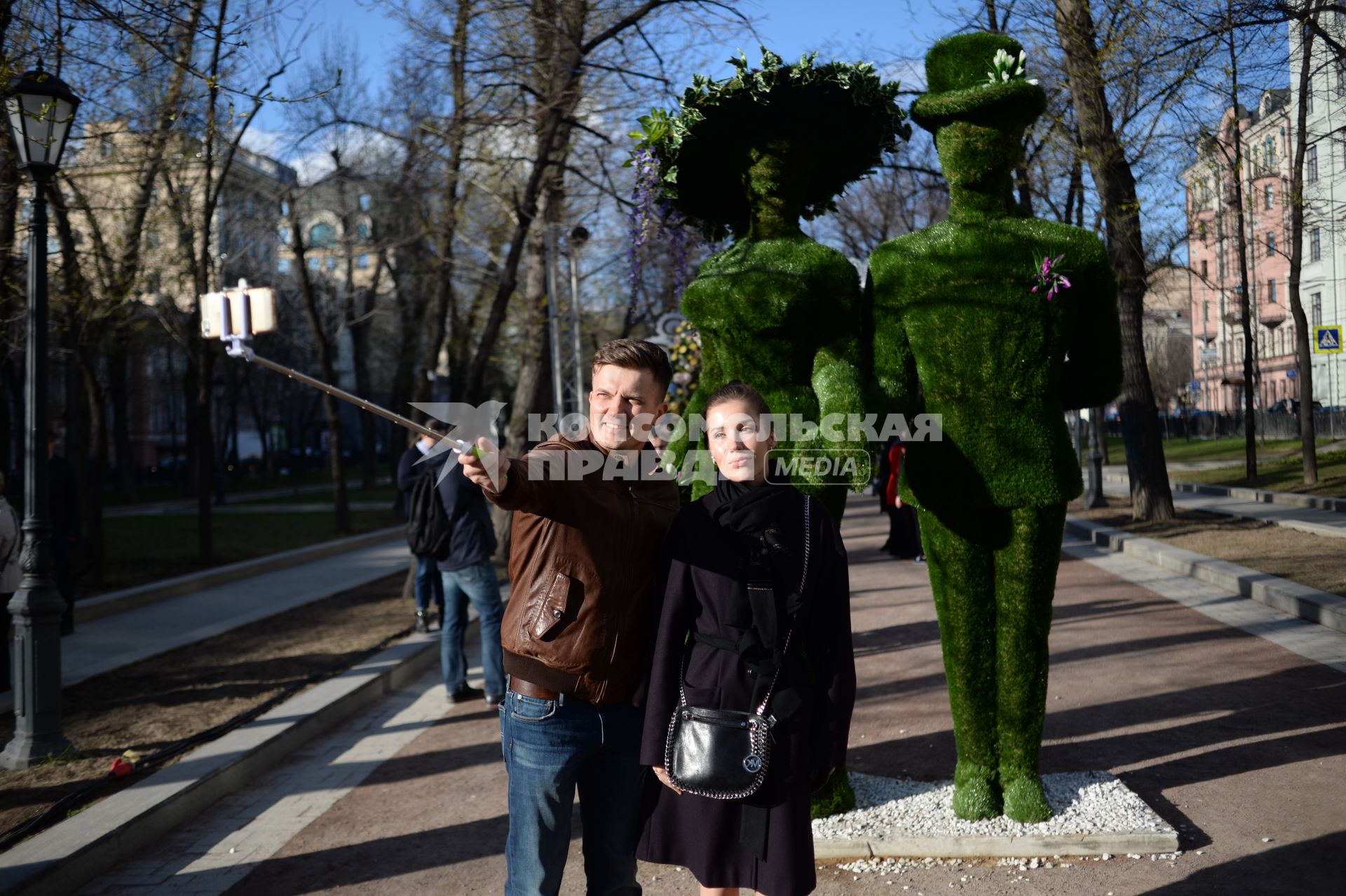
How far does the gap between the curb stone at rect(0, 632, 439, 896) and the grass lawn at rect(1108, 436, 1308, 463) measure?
22.0 metres

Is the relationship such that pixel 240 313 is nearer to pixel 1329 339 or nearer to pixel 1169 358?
pixel 1329 339

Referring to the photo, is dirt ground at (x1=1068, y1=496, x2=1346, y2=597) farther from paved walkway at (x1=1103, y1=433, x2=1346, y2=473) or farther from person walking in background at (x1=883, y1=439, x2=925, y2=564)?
paved walkway at (x1=1103, y1=433, x2=1346, y2=473)

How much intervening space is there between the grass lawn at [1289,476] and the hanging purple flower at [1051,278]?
15.9 m

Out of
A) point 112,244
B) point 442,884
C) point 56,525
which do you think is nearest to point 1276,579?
point 442,884

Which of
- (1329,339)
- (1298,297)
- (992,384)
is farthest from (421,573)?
(1329,339)

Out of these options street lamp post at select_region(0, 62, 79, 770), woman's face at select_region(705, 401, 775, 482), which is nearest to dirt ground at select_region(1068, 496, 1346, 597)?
woman's face at select_region(705, 401, 775, 482)

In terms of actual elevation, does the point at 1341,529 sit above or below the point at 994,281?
below

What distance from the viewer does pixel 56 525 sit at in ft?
35.5

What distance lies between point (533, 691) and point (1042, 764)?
3.58 metres

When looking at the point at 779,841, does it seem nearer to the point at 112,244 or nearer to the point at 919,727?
the point at 919,727

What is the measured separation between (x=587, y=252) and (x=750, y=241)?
2152 cm

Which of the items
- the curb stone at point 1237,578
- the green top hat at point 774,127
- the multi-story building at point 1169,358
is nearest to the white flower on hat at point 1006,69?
the green top hat at point 774,127

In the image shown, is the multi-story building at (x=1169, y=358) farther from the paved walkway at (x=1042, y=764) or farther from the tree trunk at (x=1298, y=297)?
the paved walkway at (x=1042, y=764)

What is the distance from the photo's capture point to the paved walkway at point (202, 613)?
9.66 m
